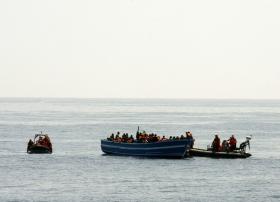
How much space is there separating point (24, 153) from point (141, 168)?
66.2ft

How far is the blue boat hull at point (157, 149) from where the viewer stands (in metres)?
72.5

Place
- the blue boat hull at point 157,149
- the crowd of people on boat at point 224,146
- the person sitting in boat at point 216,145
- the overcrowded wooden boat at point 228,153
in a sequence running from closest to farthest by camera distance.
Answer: the blue boat hull at point 157,149 < the overcrowded wooden boat at point 228,153 < the person sitting in boat at point 216,145 < the crowd of people on boat at point 224,146

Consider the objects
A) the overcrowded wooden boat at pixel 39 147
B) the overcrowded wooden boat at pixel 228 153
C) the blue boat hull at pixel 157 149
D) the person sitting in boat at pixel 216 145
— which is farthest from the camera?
the overcrowded wooden boat at pixel 39 147

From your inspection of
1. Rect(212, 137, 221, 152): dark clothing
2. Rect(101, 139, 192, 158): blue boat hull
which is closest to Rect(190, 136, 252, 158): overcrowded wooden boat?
Rect(212, 137, 221, 152): dark clothing

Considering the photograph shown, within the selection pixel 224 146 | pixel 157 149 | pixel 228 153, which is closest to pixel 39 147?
pixel 157 149

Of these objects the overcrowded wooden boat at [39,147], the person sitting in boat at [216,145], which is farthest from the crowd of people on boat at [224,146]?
the overcrowded wooden boat at [39,147]

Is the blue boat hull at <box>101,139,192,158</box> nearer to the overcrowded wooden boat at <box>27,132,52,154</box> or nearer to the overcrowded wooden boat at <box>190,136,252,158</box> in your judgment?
the overcrowded wooden boat at <box>190,136,252,158</box>

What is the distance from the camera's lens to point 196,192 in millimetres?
52906

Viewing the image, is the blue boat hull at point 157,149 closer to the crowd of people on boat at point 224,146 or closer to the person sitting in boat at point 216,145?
the person sitting in boat at point 216,145

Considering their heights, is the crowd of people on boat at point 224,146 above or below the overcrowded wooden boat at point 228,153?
above

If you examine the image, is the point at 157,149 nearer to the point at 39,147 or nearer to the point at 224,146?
the point at 224,146

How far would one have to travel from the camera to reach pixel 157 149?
7356 centimetres

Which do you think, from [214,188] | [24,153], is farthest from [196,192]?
[24,153]

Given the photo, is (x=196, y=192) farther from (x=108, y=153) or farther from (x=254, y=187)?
(x=108, y=153)
